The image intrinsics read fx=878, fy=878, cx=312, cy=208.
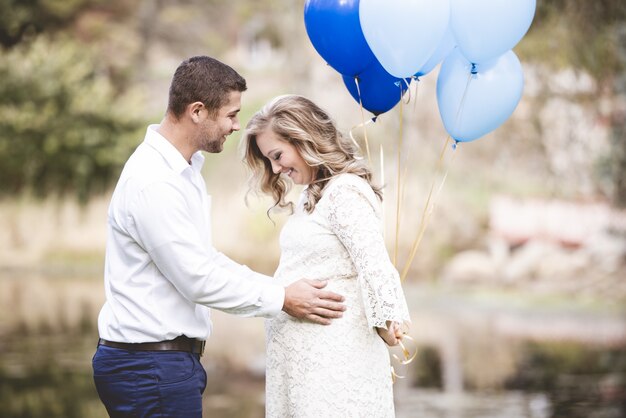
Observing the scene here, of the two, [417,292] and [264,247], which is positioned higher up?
[264,247]

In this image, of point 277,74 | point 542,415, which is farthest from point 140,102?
point 542,415

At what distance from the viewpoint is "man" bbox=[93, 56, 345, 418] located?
2.14 m

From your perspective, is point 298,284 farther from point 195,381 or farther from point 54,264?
point 54,264

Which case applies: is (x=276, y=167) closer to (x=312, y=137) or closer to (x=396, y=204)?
(x=312, y=137)

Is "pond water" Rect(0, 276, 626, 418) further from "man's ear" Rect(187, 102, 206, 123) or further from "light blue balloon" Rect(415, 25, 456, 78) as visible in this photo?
"man's ear" Rect(187, 102, 206, 123)

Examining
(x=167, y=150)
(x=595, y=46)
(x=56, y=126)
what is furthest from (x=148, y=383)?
(x=56, y=126)

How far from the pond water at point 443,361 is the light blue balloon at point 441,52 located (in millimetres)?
2962

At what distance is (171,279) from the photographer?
7.10ft

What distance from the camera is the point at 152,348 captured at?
7.10 ft

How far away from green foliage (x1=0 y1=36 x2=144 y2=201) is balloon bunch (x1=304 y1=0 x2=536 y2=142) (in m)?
10.2

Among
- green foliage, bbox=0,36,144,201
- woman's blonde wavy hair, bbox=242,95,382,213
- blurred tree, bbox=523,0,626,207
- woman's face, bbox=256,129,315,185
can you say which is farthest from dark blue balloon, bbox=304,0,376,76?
green foliage, bbox=0,36,144,201

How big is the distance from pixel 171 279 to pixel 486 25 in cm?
117

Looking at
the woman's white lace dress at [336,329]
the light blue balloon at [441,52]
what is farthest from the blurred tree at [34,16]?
the woman's white lace dress at [336,329]

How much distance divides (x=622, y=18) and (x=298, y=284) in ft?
16.2
